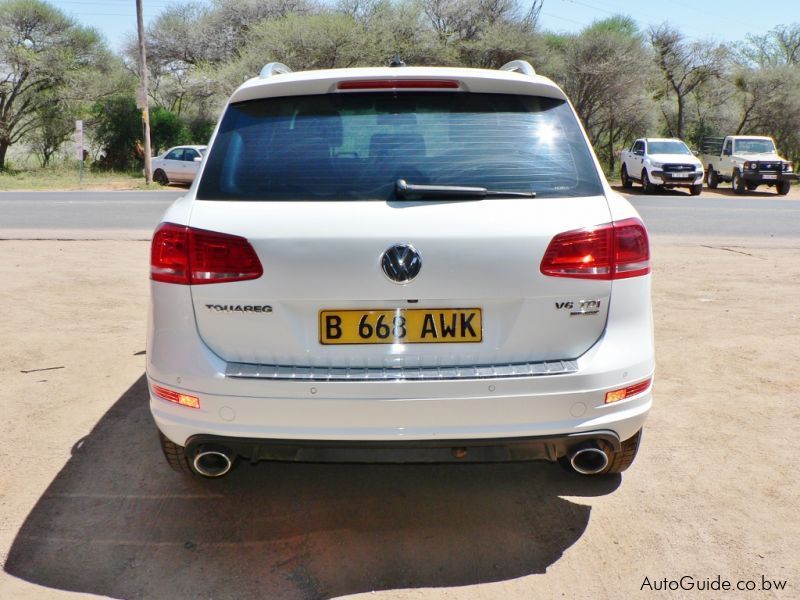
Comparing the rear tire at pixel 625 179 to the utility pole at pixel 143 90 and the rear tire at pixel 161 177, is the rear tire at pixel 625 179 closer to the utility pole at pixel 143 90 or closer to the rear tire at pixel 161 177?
the rear tire at pixel 161 177

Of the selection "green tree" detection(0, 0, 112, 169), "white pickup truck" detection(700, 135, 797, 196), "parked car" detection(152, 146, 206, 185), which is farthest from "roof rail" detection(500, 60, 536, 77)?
"green tree" detection(0, 0, 112, 169)

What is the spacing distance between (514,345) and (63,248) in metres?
9.90

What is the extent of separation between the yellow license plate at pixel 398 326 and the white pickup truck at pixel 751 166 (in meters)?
29.1

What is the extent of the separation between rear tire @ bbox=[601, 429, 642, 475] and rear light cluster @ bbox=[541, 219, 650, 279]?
0.77 metres

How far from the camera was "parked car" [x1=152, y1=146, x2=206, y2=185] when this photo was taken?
Result: 28641 mm

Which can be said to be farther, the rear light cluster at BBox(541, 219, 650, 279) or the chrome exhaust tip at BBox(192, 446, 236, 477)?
the chrome exhaust tip at BBox(192, 446, 236, 477)

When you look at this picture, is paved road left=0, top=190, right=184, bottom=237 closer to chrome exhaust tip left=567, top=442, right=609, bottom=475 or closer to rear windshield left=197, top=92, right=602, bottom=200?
rear windshield left=197, top=92, right=602, bottom=200

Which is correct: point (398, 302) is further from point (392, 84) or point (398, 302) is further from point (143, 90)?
point (143, 90)

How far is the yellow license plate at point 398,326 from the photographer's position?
2.83 meters

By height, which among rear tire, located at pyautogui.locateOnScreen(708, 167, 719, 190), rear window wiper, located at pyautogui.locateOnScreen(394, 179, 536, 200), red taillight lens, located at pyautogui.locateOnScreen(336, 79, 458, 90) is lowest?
rear tire, located at pyautogui.locateOnScreen(708, 167, 719, 190)

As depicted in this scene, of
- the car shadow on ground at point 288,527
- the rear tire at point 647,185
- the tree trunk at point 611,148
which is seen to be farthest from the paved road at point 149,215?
the tree trunk at point 611,148

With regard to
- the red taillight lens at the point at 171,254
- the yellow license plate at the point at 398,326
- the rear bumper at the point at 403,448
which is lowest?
the rear bumper at the point at 403,448

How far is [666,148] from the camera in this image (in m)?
28.5

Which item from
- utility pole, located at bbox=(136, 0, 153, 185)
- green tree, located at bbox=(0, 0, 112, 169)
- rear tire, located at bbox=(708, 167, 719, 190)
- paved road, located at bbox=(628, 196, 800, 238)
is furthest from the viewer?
green tree, located at bbox=(0, 0, 112, 169)
